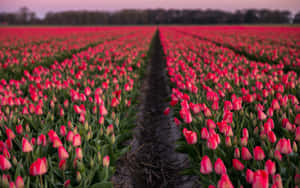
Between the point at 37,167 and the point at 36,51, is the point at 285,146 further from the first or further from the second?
the point at 36,51

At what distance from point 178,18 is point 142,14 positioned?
19273mm

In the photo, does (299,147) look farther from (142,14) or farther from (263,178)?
(142,14)

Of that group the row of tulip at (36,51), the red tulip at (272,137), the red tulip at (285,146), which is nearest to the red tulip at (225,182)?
the red tulip at (285,146)

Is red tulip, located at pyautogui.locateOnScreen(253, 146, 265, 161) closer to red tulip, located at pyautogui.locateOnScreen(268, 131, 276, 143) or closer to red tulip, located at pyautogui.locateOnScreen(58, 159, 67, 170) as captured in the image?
red tulip, located at pyautogui.locateOnScreen(268, 131, 276, 143)

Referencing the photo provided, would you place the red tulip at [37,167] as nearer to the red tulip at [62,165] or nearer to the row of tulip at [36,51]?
the red tulip at [62,165]

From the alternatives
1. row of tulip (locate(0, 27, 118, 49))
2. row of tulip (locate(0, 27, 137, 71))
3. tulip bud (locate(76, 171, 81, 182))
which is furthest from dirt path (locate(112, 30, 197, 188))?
row of tulip (locate(0, 27, 118, 49))

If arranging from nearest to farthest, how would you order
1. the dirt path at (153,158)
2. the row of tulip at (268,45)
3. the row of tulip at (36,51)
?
the dirt path at (153,158), the row of tulip at (36,51), the row of tulip at (268,45)

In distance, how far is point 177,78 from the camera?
409 cm

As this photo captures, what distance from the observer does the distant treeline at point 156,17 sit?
9206 cm

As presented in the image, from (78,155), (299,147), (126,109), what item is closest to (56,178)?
(78,155)

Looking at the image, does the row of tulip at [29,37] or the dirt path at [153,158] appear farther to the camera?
the row of tulip at [29,37]

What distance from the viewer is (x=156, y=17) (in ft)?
352

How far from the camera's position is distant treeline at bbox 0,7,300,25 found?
3625 inches

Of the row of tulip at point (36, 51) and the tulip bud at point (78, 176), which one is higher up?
the row of tulip at point (36, 51)
